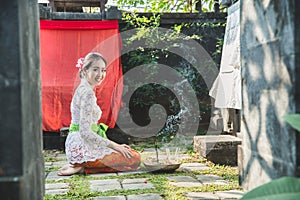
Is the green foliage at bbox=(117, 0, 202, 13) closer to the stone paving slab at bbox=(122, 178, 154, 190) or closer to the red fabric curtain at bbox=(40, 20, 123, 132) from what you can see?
the red fabric curtain at bbox=(40, 20, 123, 132)

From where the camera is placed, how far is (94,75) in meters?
4.61

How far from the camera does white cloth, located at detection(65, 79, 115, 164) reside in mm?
4520

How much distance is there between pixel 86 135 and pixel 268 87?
3.10 metres

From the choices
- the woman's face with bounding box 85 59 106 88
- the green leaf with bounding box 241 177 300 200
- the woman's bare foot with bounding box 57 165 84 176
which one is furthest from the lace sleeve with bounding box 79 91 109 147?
the green leaf with bounding box 241 177 300 200

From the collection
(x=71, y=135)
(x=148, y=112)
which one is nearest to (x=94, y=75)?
(x=71, y=135)

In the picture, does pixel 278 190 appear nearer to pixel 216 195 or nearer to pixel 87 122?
pixel 216 195

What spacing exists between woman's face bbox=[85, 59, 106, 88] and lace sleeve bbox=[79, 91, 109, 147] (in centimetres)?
16

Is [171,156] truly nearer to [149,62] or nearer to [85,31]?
[149,62]

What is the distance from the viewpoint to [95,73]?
4605 millimetres

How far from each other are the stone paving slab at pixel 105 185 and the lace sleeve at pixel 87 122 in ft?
1.75

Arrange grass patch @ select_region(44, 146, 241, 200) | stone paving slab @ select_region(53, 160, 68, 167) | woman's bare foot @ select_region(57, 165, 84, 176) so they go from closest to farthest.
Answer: grass patch @ select_region(44, 146, 241, 200) → woman's bare foot @ select_region(57, 165, 84, 176) → stone paving slab @ select_region(53, 160, 68, 167)

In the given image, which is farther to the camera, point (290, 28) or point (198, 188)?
point (198, 188)

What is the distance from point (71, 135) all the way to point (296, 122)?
3.61m

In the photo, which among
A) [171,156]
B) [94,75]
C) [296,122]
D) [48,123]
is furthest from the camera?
[48,123]
